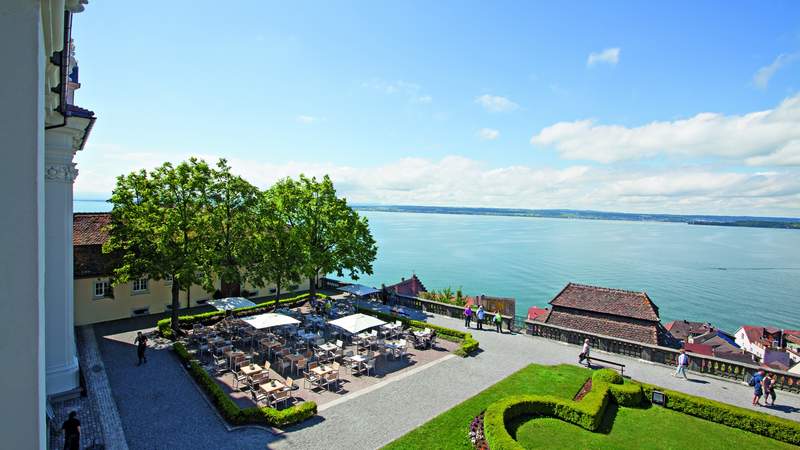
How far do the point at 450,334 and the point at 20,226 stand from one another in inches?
979

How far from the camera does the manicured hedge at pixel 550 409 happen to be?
51.7 ft

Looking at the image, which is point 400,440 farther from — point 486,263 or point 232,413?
point 486,263

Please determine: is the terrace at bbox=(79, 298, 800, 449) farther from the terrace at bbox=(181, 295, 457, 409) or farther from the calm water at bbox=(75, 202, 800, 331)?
the calm water at bbox=(75, 202, 800, 331)

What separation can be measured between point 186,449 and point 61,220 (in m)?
9.92

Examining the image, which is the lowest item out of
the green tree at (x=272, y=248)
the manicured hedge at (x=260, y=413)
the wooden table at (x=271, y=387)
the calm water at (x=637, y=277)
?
the calm water at (x=637, y=277)

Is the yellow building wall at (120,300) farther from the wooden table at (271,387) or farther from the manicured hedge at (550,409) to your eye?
the manicured hedge at (550,409)

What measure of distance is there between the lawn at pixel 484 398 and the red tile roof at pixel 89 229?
27.2 metres

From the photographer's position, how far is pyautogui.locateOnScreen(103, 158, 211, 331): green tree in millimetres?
24234

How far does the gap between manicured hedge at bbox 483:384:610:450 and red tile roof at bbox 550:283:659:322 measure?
9571 millimetres

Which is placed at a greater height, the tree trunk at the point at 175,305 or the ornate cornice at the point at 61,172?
the ornate cornice at the point at 61,172

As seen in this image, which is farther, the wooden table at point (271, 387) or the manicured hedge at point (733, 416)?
the wooden table at point (271, 387)

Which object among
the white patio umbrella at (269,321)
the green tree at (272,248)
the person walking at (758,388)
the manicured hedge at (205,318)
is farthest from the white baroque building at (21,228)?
the green tree at (272,248)

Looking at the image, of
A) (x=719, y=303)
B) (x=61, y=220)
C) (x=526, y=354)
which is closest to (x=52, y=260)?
(x=61, y=220)

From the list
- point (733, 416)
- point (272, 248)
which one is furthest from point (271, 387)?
point (733, 416)
